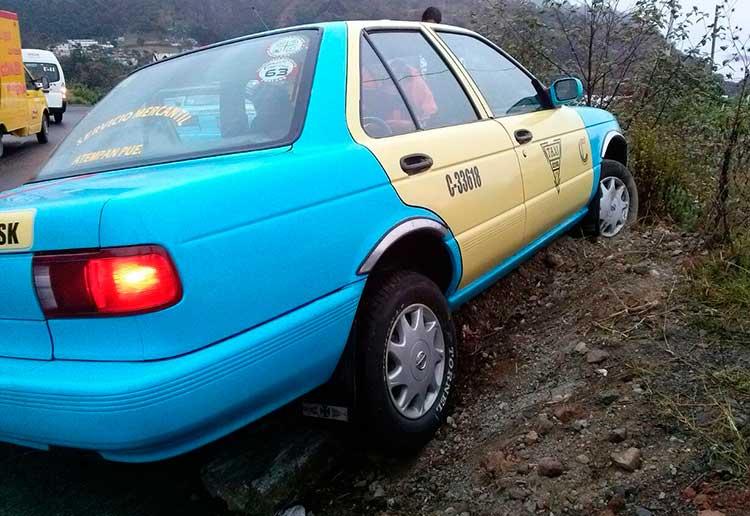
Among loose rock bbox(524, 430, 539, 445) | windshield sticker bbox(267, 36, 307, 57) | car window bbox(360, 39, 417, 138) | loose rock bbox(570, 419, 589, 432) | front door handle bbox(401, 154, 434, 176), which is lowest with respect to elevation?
loose rock bbox(524, 430, 539, 445)

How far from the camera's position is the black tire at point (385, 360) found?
231 cm

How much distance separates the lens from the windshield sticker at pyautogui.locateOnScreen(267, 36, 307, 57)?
8.45ft

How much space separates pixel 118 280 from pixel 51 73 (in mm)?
23747

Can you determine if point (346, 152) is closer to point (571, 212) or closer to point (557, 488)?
point (557, 488)

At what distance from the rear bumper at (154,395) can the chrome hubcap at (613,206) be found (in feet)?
10.2

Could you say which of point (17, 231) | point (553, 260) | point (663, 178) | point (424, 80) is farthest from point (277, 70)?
point (663, 178)

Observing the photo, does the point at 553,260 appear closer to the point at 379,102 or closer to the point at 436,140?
the point at 436,140

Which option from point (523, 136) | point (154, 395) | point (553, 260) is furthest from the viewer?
point (553, 260)

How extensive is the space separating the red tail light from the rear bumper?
0.15 m

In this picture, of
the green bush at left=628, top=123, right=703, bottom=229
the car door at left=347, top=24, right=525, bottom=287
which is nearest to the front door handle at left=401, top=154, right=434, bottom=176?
the car door at left=347, top=24, right=525, bottom=287

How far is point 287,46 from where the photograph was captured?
8.60 feet

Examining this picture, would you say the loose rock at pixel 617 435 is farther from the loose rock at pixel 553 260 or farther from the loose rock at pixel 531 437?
the loose rock at pixel 553 260

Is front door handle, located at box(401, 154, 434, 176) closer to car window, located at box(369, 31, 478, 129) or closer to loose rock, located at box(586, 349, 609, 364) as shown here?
car window, located at box(369, 31, 478, 129)

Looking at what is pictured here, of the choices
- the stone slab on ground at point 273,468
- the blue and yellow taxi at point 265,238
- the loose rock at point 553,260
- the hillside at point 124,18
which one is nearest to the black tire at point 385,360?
the blue and yellow taxi at point 265,238
